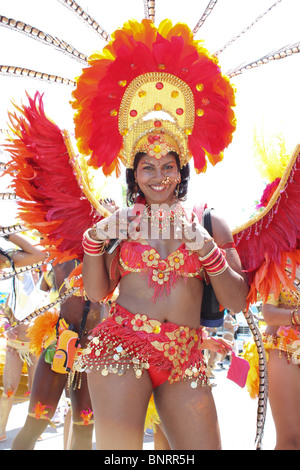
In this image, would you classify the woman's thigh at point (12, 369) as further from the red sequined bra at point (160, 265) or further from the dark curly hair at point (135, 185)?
the red sequined bra at point (160, 265)

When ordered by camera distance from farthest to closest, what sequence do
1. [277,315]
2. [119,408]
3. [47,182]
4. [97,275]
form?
[277,315]
[47,182]
[97,275]
[119,408]

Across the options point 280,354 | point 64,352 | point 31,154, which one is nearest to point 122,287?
point 31,154

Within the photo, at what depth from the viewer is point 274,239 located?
2822 mm

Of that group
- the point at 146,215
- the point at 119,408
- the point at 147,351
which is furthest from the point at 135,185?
the point at 119,408

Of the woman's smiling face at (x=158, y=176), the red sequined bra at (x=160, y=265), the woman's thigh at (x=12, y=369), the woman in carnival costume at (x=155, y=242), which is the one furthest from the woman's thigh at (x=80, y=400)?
the woman's thigh at (x=12, y=369)

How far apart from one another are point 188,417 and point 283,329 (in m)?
1.89

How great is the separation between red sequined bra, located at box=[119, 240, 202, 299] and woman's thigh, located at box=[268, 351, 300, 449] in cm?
164

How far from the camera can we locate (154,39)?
2.63 meters

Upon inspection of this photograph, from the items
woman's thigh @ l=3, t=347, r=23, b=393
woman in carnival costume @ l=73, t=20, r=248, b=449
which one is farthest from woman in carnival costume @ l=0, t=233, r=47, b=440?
woman in carnival costume @ l=73, t=20, r=248, b=449

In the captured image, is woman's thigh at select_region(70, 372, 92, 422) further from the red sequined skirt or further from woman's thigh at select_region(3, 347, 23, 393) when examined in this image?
woman's thigh at select_region(3, 347, 23, 393)

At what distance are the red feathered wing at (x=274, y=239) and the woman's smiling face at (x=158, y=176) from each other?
0.52 meters

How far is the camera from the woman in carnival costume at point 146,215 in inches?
92.9

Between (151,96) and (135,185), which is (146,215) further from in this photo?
(151,96)

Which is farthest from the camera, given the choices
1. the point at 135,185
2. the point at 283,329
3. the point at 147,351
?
the point at 283,329
